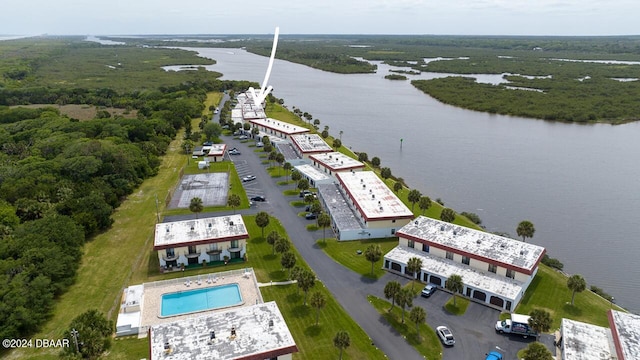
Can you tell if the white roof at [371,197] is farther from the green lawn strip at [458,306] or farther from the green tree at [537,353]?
the green tree at [537,353]

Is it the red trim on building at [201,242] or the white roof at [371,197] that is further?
the white roof at [371,197]

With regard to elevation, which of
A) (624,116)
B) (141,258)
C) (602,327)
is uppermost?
(624,116)

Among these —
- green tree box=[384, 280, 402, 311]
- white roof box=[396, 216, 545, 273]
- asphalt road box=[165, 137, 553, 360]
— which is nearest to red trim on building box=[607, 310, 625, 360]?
asphalt road box=[165, 137, 553, 360]

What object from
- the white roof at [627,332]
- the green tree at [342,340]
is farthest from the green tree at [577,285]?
the green tree at [342,340]

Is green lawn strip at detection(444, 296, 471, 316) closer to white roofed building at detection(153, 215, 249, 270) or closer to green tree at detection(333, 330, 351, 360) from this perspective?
green tree at detection(333, 330, 351, 360)

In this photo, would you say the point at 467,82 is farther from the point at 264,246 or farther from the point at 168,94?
the point at 264,246

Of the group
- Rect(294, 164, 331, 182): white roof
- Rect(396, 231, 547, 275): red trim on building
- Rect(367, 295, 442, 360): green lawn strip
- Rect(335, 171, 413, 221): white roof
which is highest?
Rect(335, 171, 413, 221): white roof

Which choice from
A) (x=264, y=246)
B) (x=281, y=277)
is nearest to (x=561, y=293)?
(x=281, y=277)
